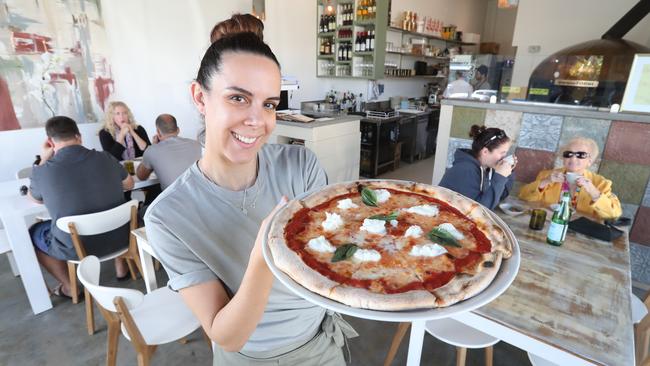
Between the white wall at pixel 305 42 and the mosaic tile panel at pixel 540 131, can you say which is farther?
the white wall at pixel 305 42

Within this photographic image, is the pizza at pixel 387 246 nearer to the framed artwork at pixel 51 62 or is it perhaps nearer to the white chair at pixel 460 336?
the white chair at pixel 460 336

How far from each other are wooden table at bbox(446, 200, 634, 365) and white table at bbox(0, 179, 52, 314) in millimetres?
2811

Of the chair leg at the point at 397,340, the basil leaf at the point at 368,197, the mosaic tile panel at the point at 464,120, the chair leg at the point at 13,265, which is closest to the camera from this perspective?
the basil leaf at the point at 368,197

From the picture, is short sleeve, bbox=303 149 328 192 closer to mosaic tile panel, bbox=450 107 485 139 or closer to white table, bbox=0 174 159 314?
white table, bbox=0 174 159 314

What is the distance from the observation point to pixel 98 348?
2.12m

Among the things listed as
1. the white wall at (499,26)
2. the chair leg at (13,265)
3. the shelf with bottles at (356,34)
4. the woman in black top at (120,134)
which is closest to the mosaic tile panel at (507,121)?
the shelf with bottles at (356,34)

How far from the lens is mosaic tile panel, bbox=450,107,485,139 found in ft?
10.2

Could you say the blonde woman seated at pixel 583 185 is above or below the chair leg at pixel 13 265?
above

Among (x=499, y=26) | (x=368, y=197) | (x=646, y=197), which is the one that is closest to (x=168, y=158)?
(x=368, y=197)

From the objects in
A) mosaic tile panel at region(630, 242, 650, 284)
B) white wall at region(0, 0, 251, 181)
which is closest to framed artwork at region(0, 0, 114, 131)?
white wall at region(0, 0, 251, 181)

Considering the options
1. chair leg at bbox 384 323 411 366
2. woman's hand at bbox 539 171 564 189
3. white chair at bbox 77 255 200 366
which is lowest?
chair leg at bbox 384 323 411 366

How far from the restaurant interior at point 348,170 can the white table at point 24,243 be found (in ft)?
0.04

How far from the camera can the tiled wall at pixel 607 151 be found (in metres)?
2.45

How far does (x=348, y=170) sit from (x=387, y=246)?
3.20 metres
